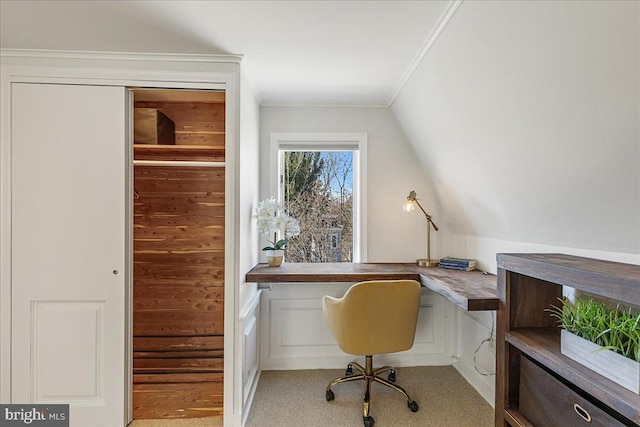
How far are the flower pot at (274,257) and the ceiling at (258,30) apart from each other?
133 centimetres

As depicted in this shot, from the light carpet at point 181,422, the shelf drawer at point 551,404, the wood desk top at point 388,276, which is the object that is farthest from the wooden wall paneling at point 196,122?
the shelf drawer at point 551,404

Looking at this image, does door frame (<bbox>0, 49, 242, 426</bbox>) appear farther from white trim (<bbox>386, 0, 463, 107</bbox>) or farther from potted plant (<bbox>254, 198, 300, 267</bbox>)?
white trim (<bbox>386, 0, 463, 107</bbox>)

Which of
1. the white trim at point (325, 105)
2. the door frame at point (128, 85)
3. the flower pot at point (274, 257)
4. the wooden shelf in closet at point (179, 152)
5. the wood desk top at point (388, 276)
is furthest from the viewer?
the white trim at point (325, 105)

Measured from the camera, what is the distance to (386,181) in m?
2.80

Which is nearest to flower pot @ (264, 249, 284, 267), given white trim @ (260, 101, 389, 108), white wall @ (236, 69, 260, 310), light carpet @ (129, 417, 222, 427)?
white wall @ (236, 69, 260, 310)

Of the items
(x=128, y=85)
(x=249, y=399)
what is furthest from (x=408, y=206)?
(x=128, y=85)

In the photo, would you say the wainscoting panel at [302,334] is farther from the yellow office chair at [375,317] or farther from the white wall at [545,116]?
the white wall at [545,116]

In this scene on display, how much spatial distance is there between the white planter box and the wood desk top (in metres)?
0.46

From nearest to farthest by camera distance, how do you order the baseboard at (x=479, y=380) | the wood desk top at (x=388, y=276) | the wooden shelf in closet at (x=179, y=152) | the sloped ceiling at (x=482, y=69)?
the sloped ceiling at (x=482, y=69), the wood desk top at (x=388, y=276), the baseboard at (x=479, y=380), the wooden shelf in closet at (x=179, y=152)

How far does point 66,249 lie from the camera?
1917 millimetres

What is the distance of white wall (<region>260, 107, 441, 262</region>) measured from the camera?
110 inches

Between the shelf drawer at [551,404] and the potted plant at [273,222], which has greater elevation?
the potted plant at [273,222]

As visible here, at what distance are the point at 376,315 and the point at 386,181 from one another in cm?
127

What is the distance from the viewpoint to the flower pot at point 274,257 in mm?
2500
